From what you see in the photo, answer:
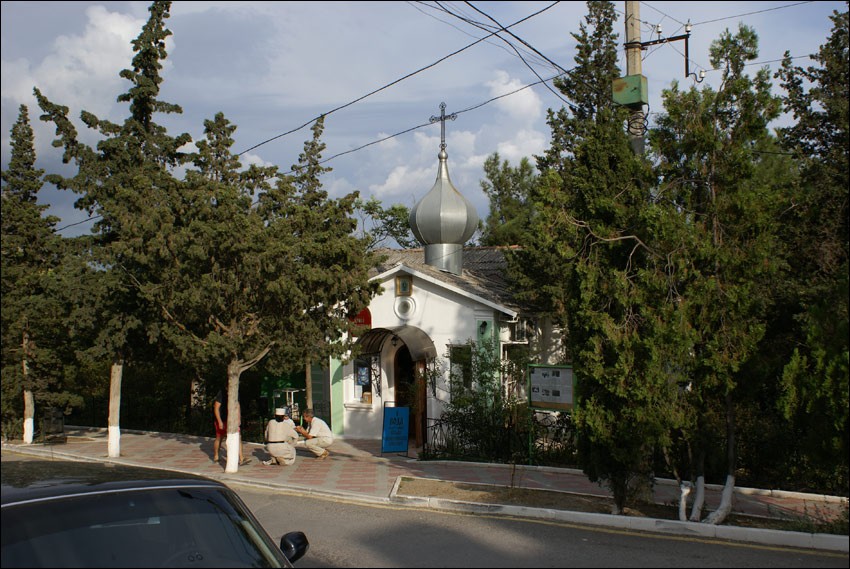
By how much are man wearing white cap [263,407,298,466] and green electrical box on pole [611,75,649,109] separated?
29.9 feet

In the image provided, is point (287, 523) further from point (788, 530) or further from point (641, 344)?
point (788, 530)

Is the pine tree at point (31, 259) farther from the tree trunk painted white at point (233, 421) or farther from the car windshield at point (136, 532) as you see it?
the car windshield at point (136, 532)

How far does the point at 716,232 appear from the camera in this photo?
947 cm

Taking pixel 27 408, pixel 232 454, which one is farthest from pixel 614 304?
pixel 232 454

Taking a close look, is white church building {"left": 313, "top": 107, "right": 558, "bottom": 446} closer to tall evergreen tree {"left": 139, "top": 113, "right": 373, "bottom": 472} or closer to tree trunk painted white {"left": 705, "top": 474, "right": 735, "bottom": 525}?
tall evergreen tree {"left": 139, "top": 113, "right": 373, "bottom": 472}

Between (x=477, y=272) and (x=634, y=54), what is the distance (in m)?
11.9

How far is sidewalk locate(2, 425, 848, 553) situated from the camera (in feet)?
28.9

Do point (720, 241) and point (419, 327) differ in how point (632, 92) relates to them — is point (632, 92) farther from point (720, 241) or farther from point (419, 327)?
point (419, 327)

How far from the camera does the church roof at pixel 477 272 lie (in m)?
18.8

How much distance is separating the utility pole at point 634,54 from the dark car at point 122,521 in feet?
29.7

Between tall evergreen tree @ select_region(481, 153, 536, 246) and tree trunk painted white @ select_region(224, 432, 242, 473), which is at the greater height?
tall evergreen tree @ select_region(481, 153, 536, 246)

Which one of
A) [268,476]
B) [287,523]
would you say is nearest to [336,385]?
[268,476]

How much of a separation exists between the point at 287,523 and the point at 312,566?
2826 mm

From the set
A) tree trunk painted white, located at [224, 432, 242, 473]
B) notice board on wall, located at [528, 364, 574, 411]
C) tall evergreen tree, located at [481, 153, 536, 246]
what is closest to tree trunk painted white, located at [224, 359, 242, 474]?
tree trunk painted white, located at [224, 432, 242, 473]
